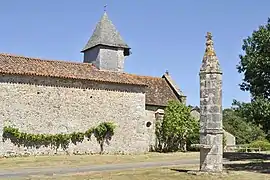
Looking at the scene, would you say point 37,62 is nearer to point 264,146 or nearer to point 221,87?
point 221,87

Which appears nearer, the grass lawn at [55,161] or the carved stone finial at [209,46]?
the carved stone finial at [209,46]

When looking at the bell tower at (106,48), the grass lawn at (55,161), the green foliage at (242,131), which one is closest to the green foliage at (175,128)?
the bell tower at (106,48)

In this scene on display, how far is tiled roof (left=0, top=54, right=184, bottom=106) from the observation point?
→ 3122cm

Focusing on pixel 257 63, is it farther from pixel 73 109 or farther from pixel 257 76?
pixel 73 109

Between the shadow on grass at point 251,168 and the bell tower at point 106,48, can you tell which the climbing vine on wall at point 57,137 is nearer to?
the bell tower at point 106,48

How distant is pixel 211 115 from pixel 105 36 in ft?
73.1

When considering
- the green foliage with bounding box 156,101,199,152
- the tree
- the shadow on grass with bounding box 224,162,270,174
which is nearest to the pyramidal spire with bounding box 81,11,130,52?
the green foliage with bounding box 156,101,199,152

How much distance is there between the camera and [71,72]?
3350cm

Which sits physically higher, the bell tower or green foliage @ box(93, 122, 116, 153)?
the bell tower

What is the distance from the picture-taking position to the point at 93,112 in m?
33.8

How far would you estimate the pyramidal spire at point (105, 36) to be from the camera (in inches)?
1497

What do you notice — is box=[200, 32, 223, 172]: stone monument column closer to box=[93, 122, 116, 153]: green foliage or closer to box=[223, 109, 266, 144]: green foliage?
box=[93, 122, 116, 153]: green foliage

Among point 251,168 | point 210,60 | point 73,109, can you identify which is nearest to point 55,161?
point 73,109

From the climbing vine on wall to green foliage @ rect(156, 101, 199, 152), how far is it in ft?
19.6
